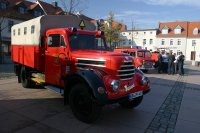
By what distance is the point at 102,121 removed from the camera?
6293mm

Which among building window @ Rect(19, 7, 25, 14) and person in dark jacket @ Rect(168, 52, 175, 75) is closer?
person in dark jacket @ Rect(168, 52, 175, 75)

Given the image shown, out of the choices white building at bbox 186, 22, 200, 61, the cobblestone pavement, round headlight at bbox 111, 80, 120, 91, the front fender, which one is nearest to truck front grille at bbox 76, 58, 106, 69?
the front fender

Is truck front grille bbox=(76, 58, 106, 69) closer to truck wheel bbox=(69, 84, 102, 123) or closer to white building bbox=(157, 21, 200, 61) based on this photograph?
truck wheel bbox=(69, 84, 102, 123)

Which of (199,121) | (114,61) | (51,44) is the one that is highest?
(51,44)

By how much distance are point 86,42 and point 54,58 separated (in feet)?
3.89

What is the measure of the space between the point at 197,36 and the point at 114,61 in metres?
58.6

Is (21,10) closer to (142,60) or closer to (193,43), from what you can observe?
(142,60)

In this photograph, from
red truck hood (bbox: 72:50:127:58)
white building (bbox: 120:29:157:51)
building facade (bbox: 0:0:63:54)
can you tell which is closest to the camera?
red truck hood (bbox: 72:50:127:58)

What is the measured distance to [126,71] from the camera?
6.41 m

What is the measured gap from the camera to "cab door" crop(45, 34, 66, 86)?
24.1 feet

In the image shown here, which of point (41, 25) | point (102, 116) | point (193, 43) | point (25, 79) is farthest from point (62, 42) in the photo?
point (193, 43)

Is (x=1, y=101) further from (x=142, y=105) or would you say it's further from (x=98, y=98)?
(x=142, y=105)

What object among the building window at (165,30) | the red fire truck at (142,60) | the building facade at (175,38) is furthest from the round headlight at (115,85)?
the building window at (165,30)

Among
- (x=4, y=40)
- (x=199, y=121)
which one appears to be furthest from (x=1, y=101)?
(x=4, y=40)
